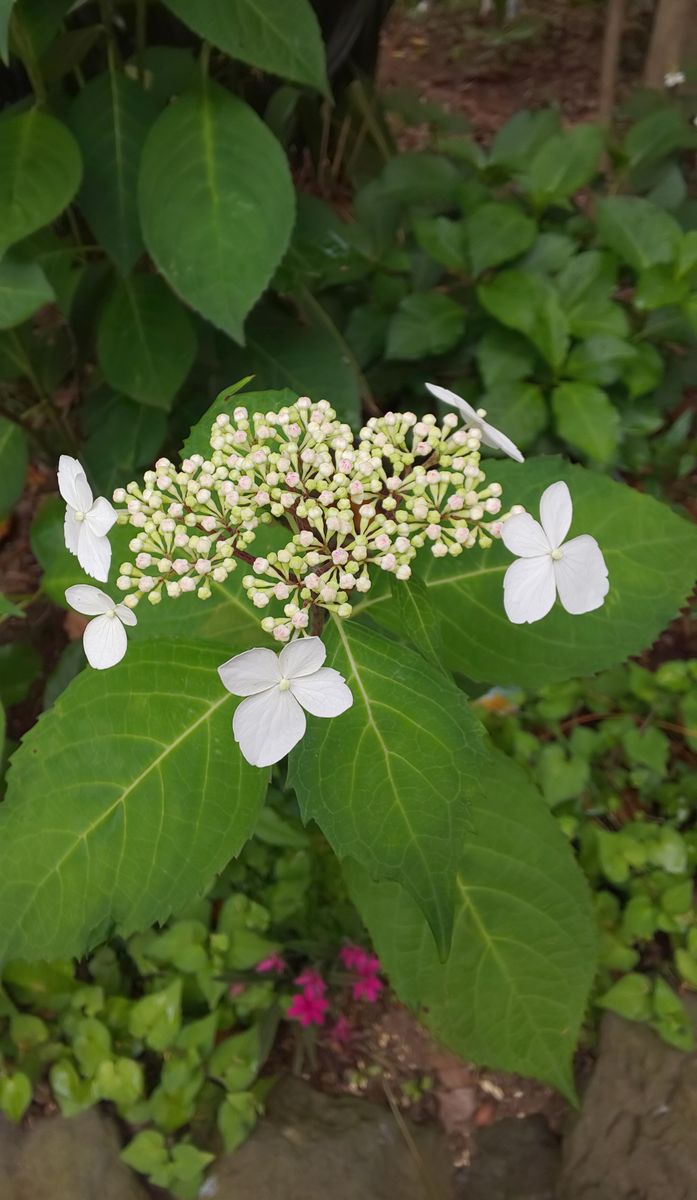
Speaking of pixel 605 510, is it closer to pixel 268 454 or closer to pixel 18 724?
pixel 268 454

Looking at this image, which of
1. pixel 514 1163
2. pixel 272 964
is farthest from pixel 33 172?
pixel 514 1163

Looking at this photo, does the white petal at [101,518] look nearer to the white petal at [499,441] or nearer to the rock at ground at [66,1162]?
the white petal at [499,441]

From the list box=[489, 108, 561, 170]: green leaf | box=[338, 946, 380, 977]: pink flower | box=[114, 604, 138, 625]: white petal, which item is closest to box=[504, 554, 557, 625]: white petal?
box=[114, 604, 138, 625]: white petal

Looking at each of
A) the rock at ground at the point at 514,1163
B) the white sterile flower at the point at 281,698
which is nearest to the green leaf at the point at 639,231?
the white sterile flower at the point at 281,698

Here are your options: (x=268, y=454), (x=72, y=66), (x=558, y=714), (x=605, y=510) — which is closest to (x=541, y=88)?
(x=72, y=66)

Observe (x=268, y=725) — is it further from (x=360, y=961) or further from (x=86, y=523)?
(x=360, y=961)

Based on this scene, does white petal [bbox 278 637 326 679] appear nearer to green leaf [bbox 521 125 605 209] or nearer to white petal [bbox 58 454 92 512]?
white petal [bbox 58 454 92 512]
